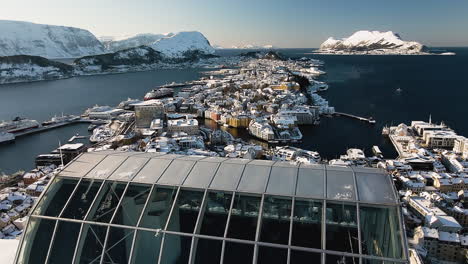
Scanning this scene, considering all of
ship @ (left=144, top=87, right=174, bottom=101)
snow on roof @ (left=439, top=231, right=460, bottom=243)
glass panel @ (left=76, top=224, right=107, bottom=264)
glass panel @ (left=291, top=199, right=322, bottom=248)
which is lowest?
snow on roof @ (left=439, top=231, right=460, bottom=243)

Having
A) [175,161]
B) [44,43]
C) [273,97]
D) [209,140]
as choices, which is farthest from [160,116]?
[44,43]

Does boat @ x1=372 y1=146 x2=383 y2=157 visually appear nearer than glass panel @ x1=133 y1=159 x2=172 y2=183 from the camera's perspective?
No

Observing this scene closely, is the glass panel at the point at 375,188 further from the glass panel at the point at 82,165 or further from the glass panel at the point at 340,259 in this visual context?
the glass panel at the point at 82,165

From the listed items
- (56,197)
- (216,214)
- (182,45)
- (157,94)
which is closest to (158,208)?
(216,214)

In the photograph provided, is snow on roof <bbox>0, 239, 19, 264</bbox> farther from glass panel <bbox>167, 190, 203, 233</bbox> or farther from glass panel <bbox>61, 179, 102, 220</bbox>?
glass panel <bbox>167, 190, 203, 233</bbox>

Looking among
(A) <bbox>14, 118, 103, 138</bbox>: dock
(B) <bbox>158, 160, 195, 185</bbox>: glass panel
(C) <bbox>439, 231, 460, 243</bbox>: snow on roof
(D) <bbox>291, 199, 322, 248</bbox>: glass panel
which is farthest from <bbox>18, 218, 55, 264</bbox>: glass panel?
(A) <bbox>14, 118, 103, 138</bbox>: dock

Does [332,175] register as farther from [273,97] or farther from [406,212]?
[273,97]

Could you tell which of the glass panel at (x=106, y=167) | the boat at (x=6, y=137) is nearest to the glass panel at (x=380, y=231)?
the glass panel at (x=106, y=167)
